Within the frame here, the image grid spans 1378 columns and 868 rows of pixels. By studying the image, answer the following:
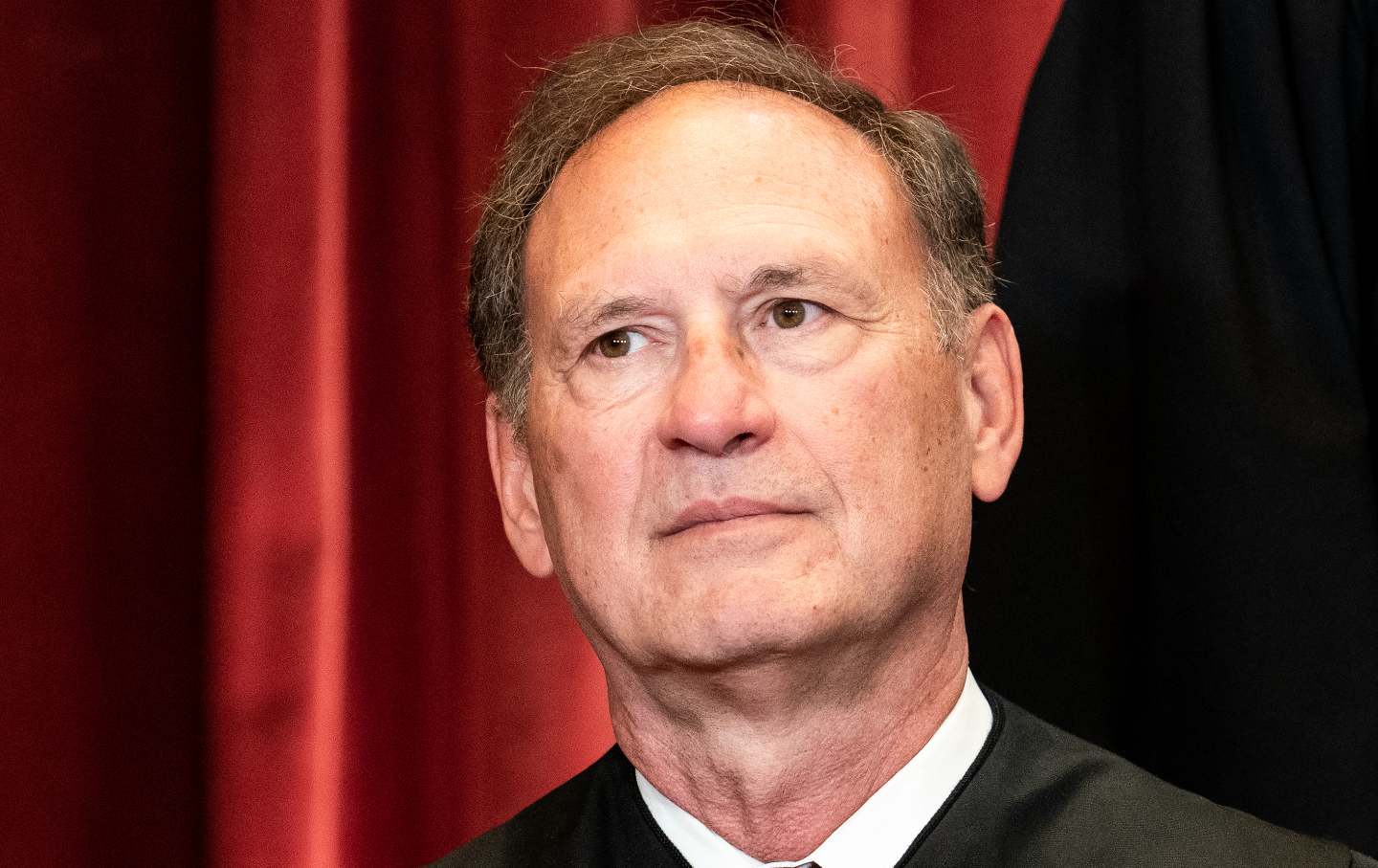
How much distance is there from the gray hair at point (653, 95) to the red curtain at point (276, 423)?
0.33 metres

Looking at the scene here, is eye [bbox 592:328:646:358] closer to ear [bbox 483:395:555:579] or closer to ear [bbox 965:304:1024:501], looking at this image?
ear [bbox 483:395:555:579]

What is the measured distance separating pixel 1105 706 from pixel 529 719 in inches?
28.3

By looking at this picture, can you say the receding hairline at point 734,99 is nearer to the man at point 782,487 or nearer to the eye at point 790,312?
the man at point 782,487

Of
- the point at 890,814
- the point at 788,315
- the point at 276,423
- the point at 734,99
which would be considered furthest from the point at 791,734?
the point at 276,423

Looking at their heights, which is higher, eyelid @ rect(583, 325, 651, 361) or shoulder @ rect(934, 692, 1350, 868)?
eyelid @ rect(583, 325, 651, 361)

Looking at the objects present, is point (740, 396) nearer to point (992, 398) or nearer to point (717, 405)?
point (717, 405)

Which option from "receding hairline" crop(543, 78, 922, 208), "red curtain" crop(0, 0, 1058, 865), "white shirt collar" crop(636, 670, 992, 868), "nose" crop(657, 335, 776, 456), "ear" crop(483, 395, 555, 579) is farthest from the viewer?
"red curtain" crop(0, 0, 1058, 865)

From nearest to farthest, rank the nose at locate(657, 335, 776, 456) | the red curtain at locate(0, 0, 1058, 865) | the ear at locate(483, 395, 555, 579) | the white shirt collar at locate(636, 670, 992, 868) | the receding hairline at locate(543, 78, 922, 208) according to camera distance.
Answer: the nose at locate(657, 335, 776, 456), the white shirt collar at locate(636, 670, 992, 868), the receding hairline at locate(543, 78, 922, 208), the ear at locate(483, 395, 555, 579), the red curtain at locate(0, 0, 1058, 865)

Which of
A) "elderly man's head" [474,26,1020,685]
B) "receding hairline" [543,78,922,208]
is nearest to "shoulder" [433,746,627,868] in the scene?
"elderly man's head" [474,26,1020,685]

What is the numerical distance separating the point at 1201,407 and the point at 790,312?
1.98ft

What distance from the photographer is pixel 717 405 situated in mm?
1276

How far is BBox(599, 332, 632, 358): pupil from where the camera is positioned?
4.63ft

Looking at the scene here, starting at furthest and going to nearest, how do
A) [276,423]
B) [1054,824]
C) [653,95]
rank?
[276,423]
[653,95]
[1054,824]

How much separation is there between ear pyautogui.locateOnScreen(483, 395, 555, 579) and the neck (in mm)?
187
